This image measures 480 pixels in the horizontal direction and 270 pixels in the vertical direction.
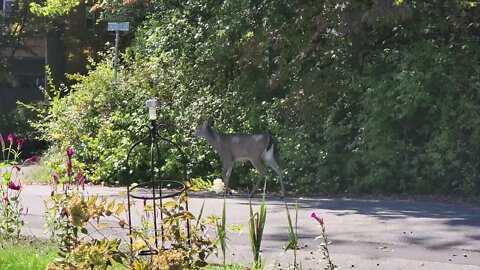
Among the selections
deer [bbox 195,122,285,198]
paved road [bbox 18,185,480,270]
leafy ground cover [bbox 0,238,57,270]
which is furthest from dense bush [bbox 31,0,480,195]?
leafy ground cover [bbox 0,238,57,270]

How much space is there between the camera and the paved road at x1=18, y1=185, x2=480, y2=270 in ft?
27.9

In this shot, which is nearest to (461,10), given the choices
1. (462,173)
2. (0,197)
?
(462,173)

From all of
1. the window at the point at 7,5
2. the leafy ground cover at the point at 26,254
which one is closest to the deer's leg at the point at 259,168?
the leafy ground cover at the point at 26,254

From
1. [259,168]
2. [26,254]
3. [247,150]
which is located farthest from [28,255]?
[259,168]

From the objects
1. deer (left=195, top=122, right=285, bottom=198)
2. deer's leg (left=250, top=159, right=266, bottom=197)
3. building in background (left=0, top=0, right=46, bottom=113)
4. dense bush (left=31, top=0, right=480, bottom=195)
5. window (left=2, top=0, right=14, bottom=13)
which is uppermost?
window (left=2, top=0, right=14, bottom=13)

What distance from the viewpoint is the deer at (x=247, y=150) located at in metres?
15.5

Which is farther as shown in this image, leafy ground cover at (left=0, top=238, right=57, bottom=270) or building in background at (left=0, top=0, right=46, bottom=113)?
building in background at (left=0, top=0, right=46, bottom=113)

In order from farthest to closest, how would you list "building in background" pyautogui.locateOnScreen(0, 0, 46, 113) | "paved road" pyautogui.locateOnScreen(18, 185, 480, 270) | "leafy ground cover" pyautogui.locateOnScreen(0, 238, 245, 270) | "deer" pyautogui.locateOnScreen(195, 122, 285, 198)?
"building in background" pyautogui.locateOnScreen(0, 0, 46, 113)
"deer" pyautogui.locateOnScreen(195, 122, 285, 198)
"paved road" pyautogui.locateOnScreen(18, 185, 480, 270)
"leafy ground cover" pyautogui.locateOnScreen(0, 238, 245, 270)

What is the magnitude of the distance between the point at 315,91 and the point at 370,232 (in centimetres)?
677

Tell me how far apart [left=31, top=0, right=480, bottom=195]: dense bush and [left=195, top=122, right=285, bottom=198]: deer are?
4.46 ft

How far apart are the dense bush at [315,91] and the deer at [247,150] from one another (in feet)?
4.46

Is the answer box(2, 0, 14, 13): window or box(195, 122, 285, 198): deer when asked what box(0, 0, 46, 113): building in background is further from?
box(195, 122, 285, 198): deer

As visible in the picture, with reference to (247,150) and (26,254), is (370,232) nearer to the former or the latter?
(26,254)

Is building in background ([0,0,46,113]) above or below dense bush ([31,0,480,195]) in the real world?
above
